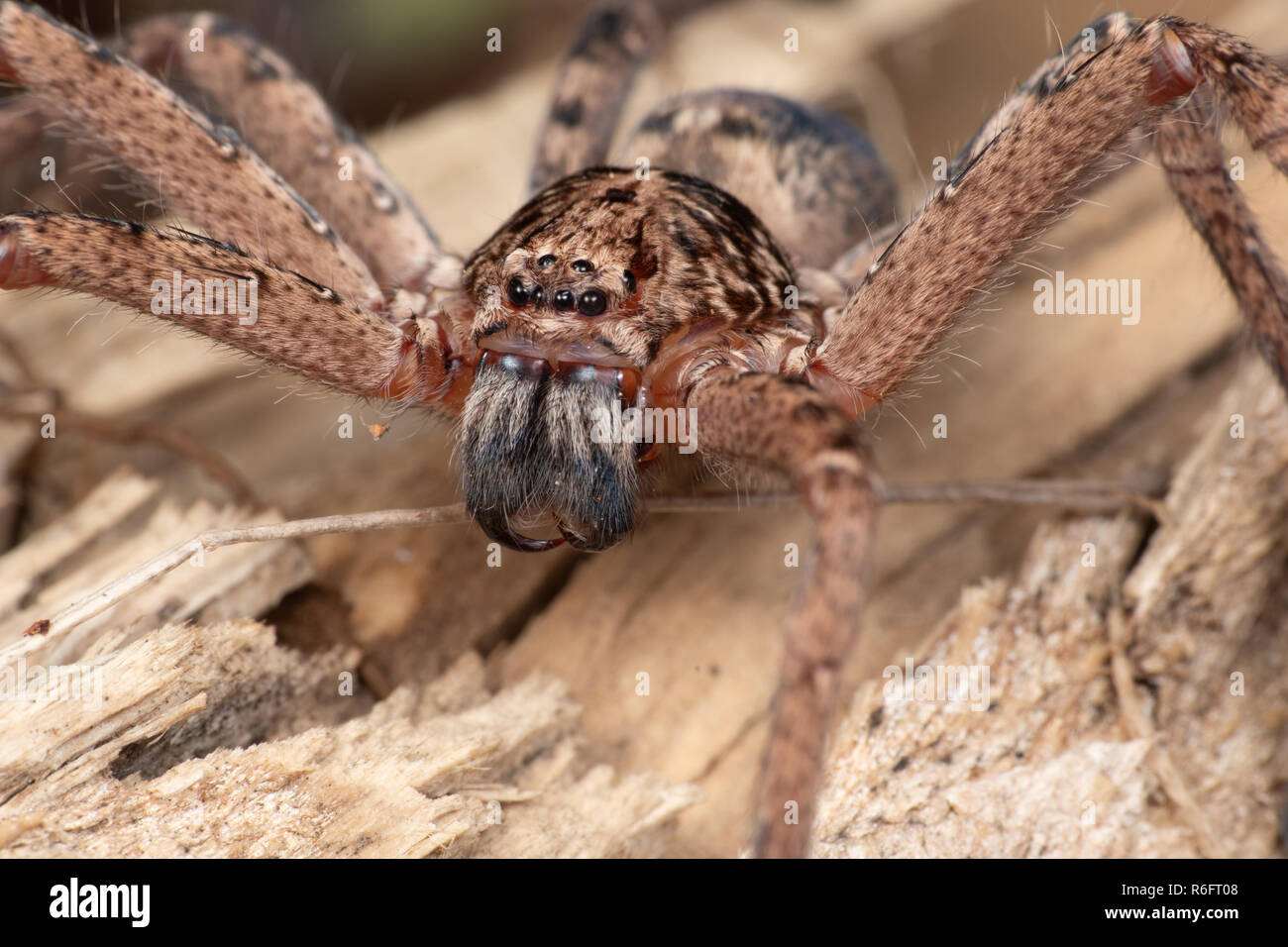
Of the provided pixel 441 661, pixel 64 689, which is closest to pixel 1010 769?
pixel 441 661

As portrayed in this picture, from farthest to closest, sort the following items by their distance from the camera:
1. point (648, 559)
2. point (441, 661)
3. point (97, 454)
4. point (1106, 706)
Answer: point (97, 454), point (648, 559), point (441, 661), point (1106, 706)

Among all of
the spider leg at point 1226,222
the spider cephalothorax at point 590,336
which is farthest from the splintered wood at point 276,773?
the spider leg at point 1226,222

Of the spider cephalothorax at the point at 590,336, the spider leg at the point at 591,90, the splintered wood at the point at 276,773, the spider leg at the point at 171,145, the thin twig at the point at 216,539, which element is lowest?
the splintered wood at the point at 276,773

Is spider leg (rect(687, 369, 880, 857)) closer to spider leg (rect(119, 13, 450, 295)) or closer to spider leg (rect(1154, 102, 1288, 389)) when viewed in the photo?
spider leg (rect(1154, 102, 1288, 389))

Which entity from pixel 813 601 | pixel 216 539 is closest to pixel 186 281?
pixel 216 539

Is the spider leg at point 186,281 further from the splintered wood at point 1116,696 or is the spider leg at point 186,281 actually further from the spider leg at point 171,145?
the splintered wood at point 1116,696

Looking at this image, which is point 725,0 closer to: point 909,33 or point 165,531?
point 909,33

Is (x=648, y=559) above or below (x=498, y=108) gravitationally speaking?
below
